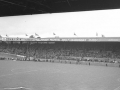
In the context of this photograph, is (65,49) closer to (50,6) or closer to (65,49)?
(65,49)

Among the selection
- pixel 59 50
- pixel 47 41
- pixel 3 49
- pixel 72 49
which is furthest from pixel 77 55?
pixel 3 49

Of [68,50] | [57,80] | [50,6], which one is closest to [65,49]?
[68,50]

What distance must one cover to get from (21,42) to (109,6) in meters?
64.0

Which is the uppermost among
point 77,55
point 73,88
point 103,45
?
point 103,45

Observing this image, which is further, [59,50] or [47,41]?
[47,41]

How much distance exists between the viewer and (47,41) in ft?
207

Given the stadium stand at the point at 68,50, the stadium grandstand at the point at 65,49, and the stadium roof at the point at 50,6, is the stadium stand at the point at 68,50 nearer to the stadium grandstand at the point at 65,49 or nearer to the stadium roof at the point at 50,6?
the stadium grandstand at the point at 65,49

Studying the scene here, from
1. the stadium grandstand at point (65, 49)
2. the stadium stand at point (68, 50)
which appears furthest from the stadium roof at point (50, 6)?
the stadium stand at point (68, 50)

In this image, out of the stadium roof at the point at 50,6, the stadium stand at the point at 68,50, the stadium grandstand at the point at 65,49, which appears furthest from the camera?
the stadium stand at the point at 68,50

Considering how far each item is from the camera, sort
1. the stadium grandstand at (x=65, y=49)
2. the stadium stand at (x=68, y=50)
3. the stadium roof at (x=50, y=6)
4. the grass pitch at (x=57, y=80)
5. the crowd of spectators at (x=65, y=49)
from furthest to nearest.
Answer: the crowd of spectators at (x=65, y=49)
the stadium stand at (x=68, y=50)
the stadium grandstand at (x=65, y=49)
the grass pitch at (x=57, y=80)
the stadium roof at (x=50, y=6)

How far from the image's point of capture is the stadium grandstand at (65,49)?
49369 mm

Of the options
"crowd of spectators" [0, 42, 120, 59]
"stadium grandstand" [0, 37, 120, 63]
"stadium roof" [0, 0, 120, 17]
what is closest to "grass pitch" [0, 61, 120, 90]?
"stadium roof" [0, 0, 120, 17]

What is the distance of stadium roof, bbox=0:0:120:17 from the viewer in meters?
8.22

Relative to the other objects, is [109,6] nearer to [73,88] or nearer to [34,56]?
[73,88]
